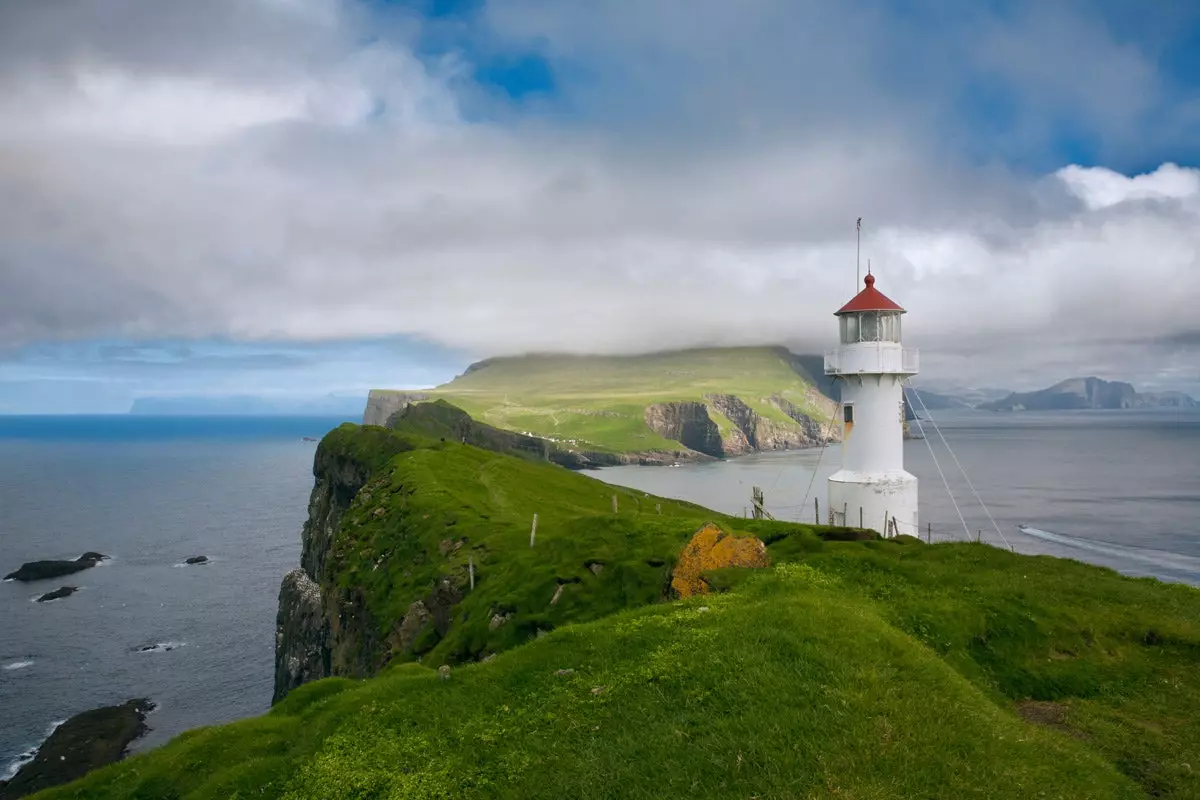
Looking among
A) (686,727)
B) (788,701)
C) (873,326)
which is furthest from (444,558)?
(788,701)

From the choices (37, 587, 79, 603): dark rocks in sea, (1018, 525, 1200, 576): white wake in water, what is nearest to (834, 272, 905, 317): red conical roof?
(1018, 525, 1200, 576): white wake in water

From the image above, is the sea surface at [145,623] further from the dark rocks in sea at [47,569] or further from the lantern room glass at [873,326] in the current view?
the lantern room glass at [873,326]

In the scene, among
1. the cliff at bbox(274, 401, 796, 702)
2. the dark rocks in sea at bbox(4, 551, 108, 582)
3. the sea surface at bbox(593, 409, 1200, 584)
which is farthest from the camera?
the dark rocks in sea at bbox(4, 551, 108, 582)

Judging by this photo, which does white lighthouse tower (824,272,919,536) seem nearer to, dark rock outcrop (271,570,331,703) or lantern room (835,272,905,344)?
lantern room (835,272,905,344)

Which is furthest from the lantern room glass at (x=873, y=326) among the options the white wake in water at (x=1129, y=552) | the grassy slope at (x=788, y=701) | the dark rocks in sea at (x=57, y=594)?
the dark rocks in sea at (x=57, y=594)

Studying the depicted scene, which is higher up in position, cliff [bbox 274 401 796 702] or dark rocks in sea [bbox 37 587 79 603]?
cliff [bbox 274 401 796 702]

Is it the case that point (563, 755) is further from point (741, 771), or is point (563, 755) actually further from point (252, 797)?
point (252, 797)

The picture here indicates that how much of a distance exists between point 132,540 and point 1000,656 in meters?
160

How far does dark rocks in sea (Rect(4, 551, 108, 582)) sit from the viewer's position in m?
114

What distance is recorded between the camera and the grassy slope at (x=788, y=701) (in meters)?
13.8

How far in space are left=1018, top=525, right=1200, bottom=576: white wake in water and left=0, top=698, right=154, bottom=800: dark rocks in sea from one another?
109m

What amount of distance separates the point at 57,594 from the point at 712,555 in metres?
114

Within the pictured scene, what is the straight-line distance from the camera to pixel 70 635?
3506 inches

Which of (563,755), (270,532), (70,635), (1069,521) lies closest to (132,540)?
(270,532)
